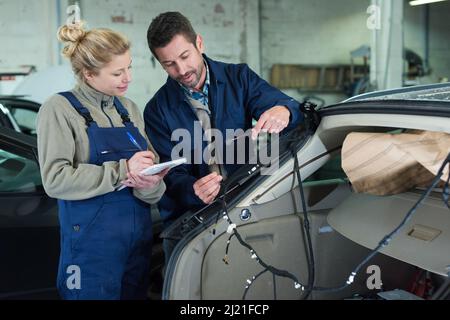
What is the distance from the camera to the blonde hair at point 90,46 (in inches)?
65.4

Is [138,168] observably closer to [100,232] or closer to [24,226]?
[100,232]

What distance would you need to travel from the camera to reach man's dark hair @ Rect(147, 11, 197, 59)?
1.94 meters

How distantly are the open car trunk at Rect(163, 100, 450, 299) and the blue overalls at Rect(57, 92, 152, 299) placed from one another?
20 cm

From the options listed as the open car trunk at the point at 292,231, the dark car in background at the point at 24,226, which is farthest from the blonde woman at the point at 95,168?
the dark car in background at the point at 24,226

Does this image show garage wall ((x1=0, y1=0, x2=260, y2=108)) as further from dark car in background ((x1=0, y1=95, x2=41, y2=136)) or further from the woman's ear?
the woman's ear

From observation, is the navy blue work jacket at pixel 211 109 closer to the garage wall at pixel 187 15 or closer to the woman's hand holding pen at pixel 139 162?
the woman's hand holding pen at pixel 139 162

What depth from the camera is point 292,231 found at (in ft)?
5.78

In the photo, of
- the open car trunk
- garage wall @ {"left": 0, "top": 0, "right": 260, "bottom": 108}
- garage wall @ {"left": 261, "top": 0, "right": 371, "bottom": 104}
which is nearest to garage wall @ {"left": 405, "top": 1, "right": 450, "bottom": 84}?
garage wall @ {"left": 261, "top": 0, "right": 371, "bottom": 104}

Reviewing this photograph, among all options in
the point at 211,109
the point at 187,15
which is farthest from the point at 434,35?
the point at 211,109

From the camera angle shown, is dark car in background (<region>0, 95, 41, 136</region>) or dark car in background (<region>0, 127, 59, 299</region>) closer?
dark car in background (<region>0, 127, 59, 299</region>)

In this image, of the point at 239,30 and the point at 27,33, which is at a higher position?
the point at 239,30

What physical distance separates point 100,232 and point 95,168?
9.5 inches

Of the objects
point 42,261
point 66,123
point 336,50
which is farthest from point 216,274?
point 336,50

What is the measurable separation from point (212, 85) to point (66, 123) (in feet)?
2.24
